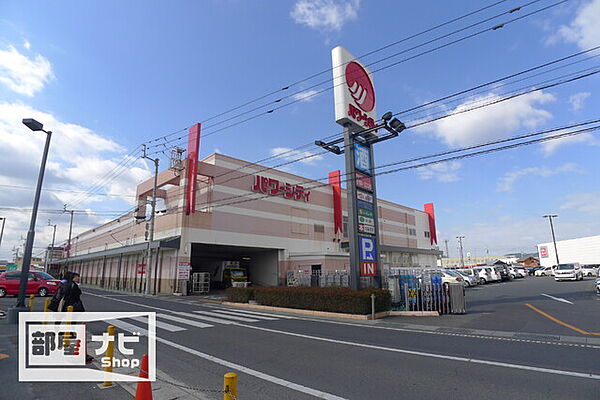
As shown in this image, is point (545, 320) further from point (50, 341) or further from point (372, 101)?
point (50, 341)

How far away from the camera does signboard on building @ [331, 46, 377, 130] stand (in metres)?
16.9

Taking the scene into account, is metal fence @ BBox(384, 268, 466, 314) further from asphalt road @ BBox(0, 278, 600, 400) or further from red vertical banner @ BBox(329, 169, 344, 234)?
red vertical banner @ BBox(329, 169, 344, 234)

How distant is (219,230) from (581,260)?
238 feet

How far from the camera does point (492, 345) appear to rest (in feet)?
27.3

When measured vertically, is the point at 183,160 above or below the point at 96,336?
above

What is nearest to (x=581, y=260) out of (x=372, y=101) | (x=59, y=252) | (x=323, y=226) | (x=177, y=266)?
(x=323, y=226)

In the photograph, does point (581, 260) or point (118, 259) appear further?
point (581, 260)

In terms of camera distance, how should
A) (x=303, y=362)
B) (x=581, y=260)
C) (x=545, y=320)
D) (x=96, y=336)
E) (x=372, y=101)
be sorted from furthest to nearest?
1. (x=581, y=260)
2. (x=372, y=101)
3. (x=545, y=320)
4. (x=96, y=336)
5. (x=303, y=362)

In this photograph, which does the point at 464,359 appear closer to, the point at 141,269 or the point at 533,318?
the point at 533,318

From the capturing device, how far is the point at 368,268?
15.9 meters

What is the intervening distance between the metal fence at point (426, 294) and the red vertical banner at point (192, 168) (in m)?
18.6
